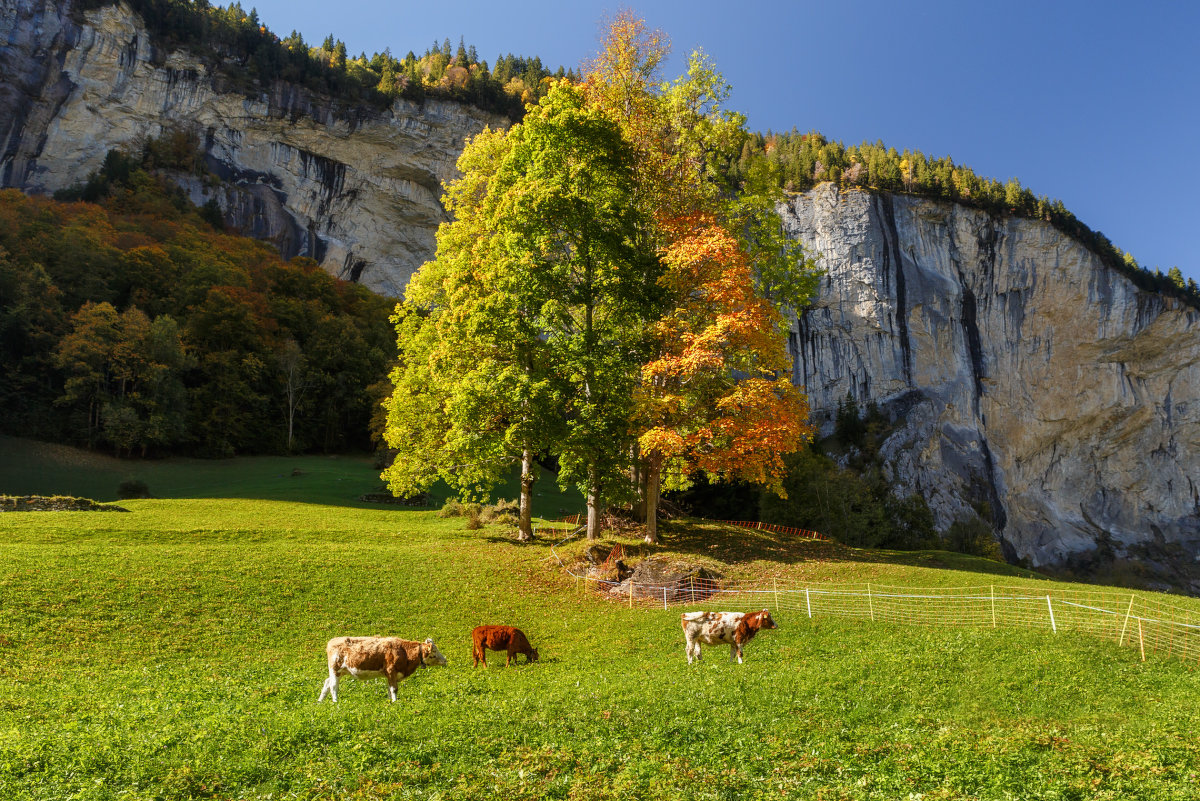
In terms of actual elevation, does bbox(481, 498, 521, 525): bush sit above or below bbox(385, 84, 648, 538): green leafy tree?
below

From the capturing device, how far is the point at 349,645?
1120 centimetres

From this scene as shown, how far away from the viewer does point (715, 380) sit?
26.6 metres

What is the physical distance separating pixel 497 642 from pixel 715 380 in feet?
50.6

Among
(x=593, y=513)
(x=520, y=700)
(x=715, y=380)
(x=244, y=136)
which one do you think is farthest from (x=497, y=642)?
(x=244, y=136)

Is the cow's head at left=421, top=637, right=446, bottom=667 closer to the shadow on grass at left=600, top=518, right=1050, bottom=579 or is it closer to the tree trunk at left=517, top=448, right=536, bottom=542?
the shadow on grass at left=600, top=518, right=1050, bottom=579

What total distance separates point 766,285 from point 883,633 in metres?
18.2

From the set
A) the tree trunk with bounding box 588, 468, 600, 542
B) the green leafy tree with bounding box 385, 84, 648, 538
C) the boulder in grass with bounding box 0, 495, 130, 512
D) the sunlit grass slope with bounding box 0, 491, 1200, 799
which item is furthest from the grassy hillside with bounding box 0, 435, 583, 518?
the sunlit grass slope with bounding box 0, 491, 1200, 799

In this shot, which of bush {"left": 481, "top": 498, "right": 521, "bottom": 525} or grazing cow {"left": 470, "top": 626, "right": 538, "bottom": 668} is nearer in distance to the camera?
grazing cow {"left": 470, "top": 626, "right": 538, "bottom": 668}

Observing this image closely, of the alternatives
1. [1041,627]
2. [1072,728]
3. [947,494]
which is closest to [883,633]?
[1041,627]

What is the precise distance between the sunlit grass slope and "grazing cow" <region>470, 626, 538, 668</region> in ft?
1.41

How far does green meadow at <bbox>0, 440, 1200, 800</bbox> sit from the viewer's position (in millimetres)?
8008

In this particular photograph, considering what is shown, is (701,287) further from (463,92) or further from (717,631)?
(463,92)

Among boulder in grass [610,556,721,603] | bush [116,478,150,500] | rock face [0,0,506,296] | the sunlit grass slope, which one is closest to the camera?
the sunlit grass slope

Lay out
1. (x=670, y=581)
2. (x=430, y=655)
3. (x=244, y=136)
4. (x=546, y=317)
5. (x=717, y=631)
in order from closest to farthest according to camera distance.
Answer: (x=430, y=655), (x=717, y=631), (x=670, y=581), (x=546, y=317), (x=244, y=136)
